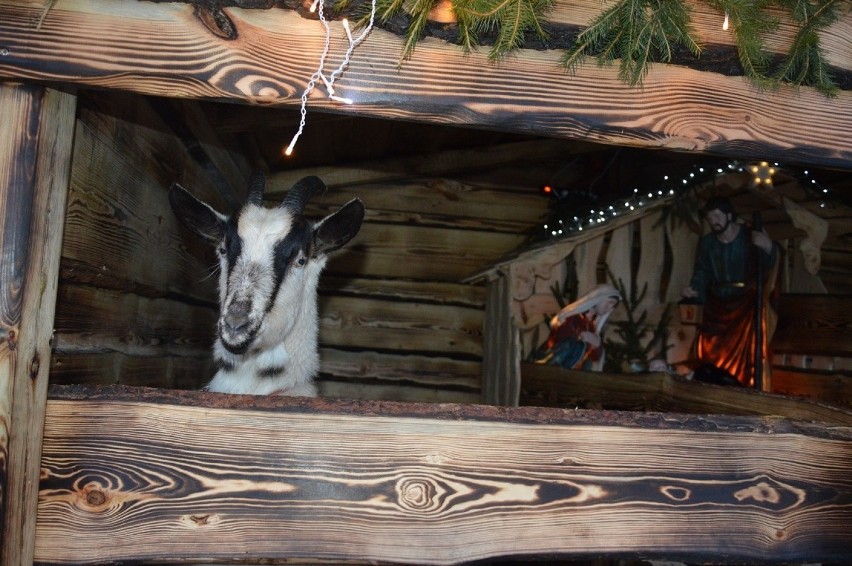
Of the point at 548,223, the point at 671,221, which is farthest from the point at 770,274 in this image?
the point at 548,223

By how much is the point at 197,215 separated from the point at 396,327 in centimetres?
375

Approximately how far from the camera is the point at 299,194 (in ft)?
14.1

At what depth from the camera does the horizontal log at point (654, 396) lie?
3.59m

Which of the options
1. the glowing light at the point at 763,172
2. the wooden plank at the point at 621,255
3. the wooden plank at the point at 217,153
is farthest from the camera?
the wooden plank at the point at 621,255

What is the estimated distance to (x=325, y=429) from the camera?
2539mm

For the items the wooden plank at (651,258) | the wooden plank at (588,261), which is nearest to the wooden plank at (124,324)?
the wooden plank at (588,261)

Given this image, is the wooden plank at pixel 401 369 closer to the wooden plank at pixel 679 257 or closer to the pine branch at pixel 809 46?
the wooden plank at pixel 679 257

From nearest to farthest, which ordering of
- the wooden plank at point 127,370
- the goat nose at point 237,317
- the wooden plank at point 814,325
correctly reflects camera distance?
the wooden plank at point 127,370, the goat nose at point 237,317, the wooden plank at point 814,325

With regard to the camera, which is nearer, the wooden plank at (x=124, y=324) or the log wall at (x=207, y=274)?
the wooden plank at (x=124, y=324)

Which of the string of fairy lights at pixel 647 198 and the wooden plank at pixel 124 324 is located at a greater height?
the string of fairy lights at pixel 647 198

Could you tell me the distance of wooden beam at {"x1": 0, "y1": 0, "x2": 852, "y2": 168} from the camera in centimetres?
243

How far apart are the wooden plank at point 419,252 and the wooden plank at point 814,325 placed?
9.13 ft

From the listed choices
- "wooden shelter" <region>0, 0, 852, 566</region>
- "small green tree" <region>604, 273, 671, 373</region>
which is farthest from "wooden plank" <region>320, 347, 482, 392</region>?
"wooden shelter" <region>0, 0, 852, 566</region>

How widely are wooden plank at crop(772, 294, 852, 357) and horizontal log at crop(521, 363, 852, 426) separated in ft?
7.28
